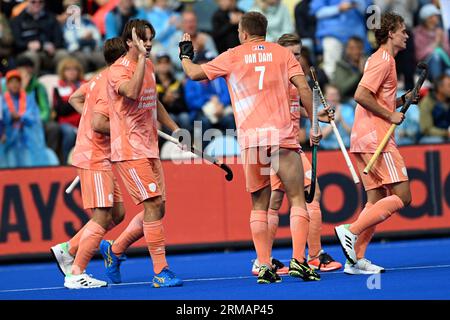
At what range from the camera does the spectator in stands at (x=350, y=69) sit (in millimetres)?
16141

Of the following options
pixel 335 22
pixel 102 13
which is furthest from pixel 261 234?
pixel 102 13

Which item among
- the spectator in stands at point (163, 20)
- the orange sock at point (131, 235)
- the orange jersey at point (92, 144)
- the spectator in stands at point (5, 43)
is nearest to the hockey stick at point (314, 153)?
the orange sock at point (131, 235)

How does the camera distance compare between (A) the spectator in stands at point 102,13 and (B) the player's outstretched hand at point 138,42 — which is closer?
(B) the player's outstretched hand at point 138,42

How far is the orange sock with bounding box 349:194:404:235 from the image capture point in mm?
10398

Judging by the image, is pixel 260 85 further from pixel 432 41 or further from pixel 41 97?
pixel 432 41

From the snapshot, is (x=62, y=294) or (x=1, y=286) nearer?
(x=62, y=294)

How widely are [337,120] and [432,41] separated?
237 centimetres

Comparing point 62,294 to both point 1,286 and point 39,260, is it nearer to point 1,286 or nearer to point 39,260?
point 1,286

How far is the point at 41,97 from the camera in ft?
52.0

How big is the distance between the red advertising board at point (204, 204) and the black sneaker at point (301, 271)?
13.3 feet

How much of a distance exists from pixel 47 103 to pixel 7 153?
0.96m

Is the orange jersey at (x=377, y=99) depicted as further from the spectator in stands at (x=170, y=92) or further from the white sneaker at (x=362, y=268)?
the spectator in stands at (x=170, y=92)

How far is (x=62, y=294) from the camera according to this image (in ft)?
33.0
